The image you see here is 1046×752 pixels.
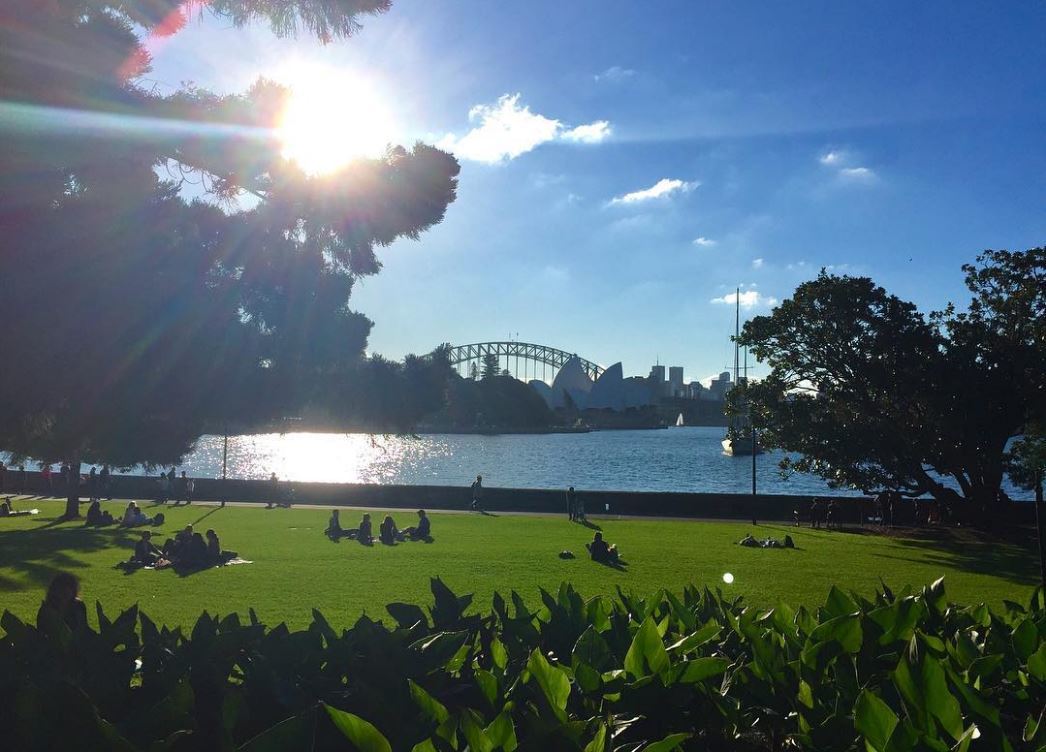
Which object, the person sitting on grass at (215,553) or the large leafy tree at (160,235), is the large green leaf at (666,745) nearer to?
the large leafy tree at (160,235)

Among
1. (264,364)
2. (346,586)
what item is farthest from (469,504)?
(264,364)

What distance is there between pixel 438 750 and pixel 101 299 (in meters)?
3.26

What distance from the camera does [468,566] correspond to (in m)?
14.9

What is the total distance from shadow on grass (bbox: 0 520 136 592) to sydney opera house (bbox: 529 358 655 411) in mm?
159314

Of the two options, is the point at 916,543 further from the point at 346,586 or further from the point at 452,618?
the point at 452,618

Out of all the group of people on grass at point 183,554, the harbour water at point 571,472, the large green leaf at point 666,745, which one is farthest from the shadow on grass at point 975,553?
the large green leaf at point 666,745

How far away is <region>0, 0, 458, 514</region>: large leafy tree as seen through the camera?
4.30m

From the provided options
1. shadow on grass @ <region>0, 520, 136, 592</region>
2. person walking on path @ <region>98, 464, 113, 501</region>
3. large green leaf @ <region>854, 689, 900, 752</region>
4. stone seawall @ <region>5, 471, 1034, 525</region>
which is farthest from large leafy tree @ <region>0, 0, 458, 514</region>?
person walking on path @ <region>98, 464, 113, 501</region>

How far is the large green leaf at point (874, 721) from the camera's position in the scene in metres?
2.37

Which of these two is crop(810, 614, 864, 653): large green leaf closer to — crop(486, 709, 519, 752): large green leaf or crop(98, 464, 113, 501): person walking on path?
crop(486, 709, 519, 752): large green leaf

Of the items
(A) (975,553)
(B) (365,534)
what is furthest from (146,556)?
(A) (975,553)

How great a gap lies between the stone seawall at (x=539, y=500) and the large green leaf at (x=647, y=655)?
81.3 feet

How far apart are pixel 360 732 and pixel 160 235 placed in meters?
3.53

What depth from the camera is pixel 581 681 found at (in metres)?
3.05
